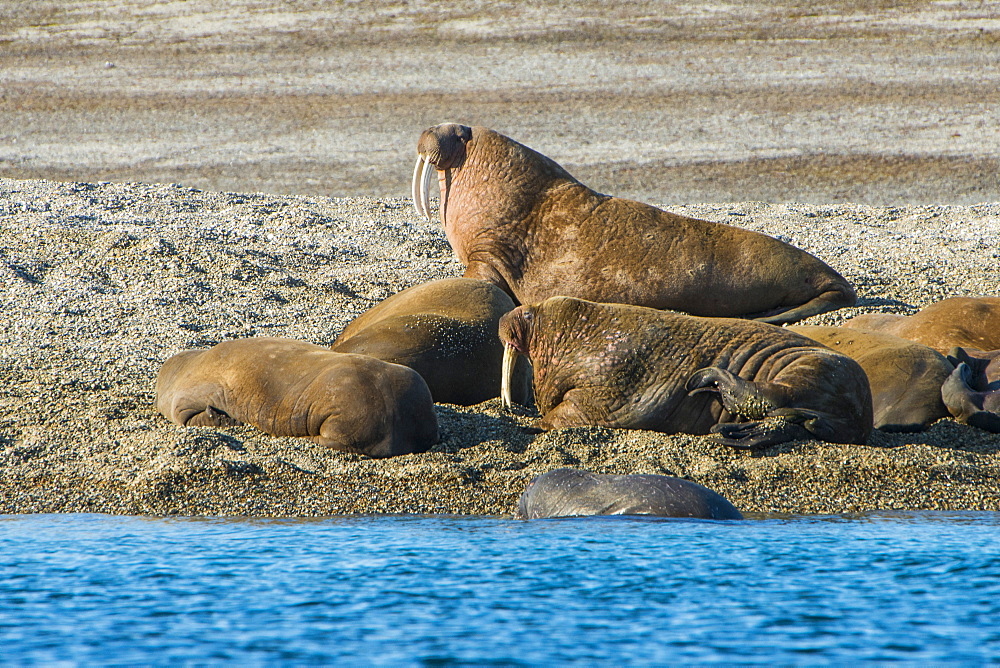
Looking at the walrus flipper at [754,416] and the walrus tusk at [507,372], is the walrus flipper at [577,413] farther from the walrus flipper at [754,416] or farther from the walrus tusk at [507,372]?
the walrus flipper at [754,416]

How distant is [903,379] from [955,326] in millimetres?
1114

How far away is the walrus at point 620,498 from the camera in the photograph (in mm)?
3830

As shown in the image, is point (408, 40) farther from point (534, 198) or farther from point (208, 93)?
point (534, 198)

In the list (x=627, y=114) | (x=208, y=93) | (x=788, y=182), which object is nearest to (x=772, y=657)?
(x=788, y=182)

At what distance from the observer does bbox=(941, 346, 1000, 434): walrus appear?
5.00 m

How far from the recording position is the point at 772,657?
2373mm

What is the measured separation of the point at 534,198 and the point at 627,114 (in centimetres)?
739

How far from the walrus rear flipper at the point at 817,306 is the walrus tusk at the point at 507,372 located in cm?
238

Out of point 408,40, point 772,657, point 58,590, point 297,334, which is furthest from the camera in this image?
point 408,40

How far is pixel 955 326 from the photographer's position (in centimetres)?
618

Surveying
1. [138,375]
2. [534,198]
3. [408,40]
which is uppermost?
[408,40]

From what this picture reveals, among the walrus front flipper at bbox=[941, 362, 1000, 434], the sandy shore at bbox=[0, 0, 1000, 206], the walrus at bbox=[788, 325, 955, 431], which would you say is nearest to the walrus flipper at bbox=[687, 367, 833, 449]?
the walrus at bbox=[788, 325, 955, 431]

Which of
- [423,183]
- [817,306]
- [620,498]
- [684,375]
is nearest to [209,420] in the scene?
[620,498]

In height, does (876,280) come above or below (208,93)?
below
